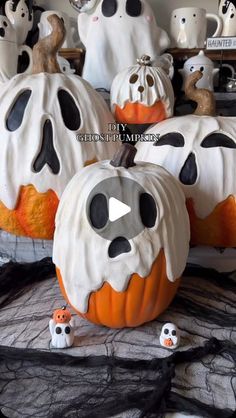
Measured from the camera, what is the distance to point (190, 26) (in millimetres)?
1016

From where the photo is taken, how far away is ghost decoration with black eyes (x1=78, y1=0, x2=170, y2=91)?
0.94m

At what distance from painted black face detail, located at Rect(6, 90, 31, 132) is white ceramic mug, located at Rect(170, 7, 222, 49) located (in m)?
0.55

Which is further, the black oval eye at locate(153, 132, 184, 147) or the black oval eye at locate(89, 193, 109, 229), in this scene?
the black oval eye at locate(153, 132, 184, 147)

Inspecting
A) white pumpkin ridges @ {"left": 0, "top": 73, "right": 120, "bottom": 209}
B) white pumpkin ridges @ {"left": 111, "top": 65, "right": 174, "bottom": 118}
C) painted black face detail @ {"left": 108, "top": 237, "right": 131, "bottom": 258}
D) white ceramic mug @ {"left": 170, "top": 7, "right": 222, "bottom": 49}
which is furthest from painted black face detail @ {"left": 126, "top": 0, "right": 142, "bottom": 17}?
painted black face detail @ {"left": 108, "top": 237, "right": 131, "bottom": 258}

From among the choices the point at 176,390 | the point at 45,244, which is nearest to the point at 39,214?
the point at 45,244

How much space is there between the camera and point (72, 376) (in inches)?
18.0

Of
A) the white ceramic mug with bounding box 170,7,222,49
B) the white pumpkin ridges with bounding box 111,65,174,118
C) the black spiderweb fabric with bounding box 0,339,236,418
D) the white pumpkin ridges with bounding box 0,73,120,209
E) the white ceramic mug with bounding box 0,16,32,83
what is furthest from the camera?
the white ceramic mug with bounding box 170,7,222,49

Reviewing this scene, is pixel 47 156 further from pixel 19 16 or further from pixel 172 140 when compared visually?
pixel 19 16

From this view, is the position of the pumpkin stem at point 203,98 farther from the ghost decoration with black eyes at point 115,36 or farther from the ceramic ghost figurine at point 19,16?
the ceramic ghost figurine at point 19,16

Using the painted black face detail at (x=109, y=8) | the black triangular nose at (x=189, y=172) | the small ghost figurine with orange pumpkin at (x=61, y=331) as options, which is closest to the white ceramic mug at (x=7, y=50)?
the painted black face detail at (x=109, y=8)

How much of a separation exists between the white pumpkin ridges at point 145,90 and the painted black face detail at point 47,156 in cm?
19

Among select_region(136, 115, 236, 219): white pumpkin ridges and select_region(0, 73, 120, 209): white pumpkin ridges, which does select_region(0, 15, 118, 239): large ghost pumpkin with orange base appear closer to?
select_region(0, 73, 120, 209): white pumpkin ridges

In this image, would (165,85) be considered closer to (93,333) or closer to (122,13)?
(122,13)

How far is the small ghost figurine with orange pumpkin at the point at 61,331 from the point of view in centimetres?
51
